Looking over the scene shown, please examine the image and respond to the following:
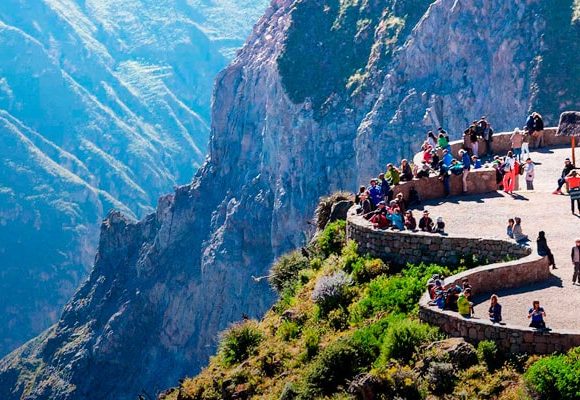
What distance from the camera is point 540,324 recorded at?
23.1 metres

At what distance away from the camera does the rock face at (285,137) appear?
14125cm

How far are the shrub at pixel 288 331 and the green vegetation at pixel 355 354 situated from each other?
3cm

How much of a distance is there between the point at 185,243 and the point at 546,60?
278 ft

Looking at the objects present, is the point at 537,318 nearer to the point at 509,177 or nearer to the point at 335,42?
the point at 509,177

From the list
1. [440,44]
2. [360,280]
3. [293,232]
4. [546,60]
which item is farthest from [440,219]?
[293,232]

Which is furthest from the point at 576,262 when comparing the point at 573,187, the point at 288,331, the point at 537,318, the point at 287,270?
the point at 287,270

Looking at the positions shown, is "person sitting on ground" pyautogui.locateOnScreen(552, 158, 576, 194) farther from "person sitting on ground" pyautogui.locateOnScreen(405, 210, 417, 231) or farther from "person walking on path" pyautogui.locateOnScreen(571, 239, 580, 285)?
"person walking on path" pyautogui.locateOnScreen(571, 239, 580, 285)

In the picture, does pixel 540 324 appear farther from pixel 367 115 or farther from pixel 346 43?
pixel 346 43

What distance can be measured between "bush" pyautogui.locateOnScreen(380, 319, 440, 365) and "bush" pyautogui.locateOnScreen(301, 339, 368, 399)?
67cm

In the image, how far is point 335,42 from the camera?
17062 centimetres

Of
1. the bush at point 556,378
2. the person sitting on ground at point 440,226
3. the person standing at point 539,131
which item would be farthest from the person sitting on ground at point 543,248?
the person standing at point 539,131

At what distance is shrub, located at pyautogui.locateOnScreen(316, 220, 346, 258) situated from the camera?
115 ft

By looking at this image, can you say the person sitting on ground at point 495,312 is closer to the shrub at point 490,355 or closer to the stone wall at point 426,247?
the shrub at point 490,355

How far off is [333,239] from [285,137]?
135555mm
